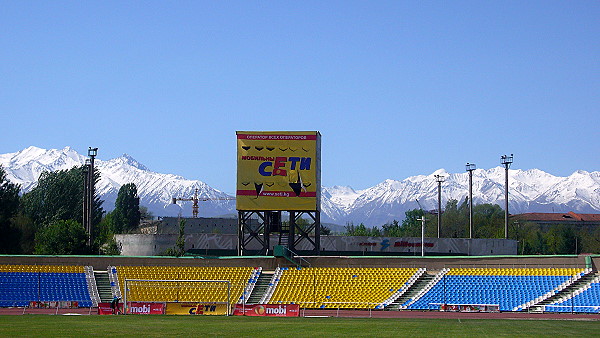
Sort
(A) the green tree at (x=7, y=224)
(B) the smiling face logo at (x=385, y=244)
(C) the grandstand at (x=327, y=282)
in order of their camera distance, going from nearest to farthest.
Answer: (C) the grandstand at (x=327, y=282), (A) the green tree at (x=7, y=224), (B) the smiling face logo at (x=385, y=244)

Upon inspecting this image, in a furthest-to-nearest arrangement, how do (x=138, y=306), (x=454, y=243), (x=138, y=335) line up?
(x=454, y=243) < (x=138, y=306) < (x=138, y=335)

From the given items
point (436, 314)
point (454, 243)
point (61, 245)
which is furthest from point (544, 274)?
point (61, 245)

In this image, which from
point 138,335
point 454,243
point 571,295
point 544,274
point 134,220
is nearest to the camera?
point 138,335

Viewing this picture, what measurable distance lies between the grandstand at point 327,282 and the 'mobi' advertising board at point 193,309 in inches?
200

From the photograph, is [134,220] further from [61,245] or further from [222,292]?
[222,292]

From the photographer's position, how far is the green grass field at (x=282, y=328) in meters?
41.3

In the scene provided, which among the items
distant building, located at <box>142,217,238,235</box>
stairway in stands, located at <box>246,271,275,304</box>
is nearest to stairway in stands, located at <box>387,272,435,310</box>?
stairway in stands, located at <box>246,271,275,304</box>

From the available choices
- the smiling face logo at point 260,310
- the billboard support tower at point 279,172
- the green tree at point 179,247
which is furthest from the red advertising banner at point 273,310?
the green tree at point 179,247

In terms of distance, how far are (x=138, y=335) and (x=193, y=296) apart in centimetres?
3296

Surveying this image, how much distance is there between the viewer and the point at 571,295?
6750cm

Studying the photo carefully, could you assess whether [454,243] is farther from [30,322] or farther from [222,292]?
[30,322]

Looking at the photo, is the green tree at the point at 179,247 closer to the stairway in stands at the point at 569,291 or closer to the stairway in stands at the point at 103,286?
the stairway in stands at the point at 103,286

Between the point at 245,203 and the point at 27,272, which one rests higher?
the point at 245,203

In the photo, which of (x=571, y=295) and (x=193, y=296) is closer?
(x=571, y=295)
